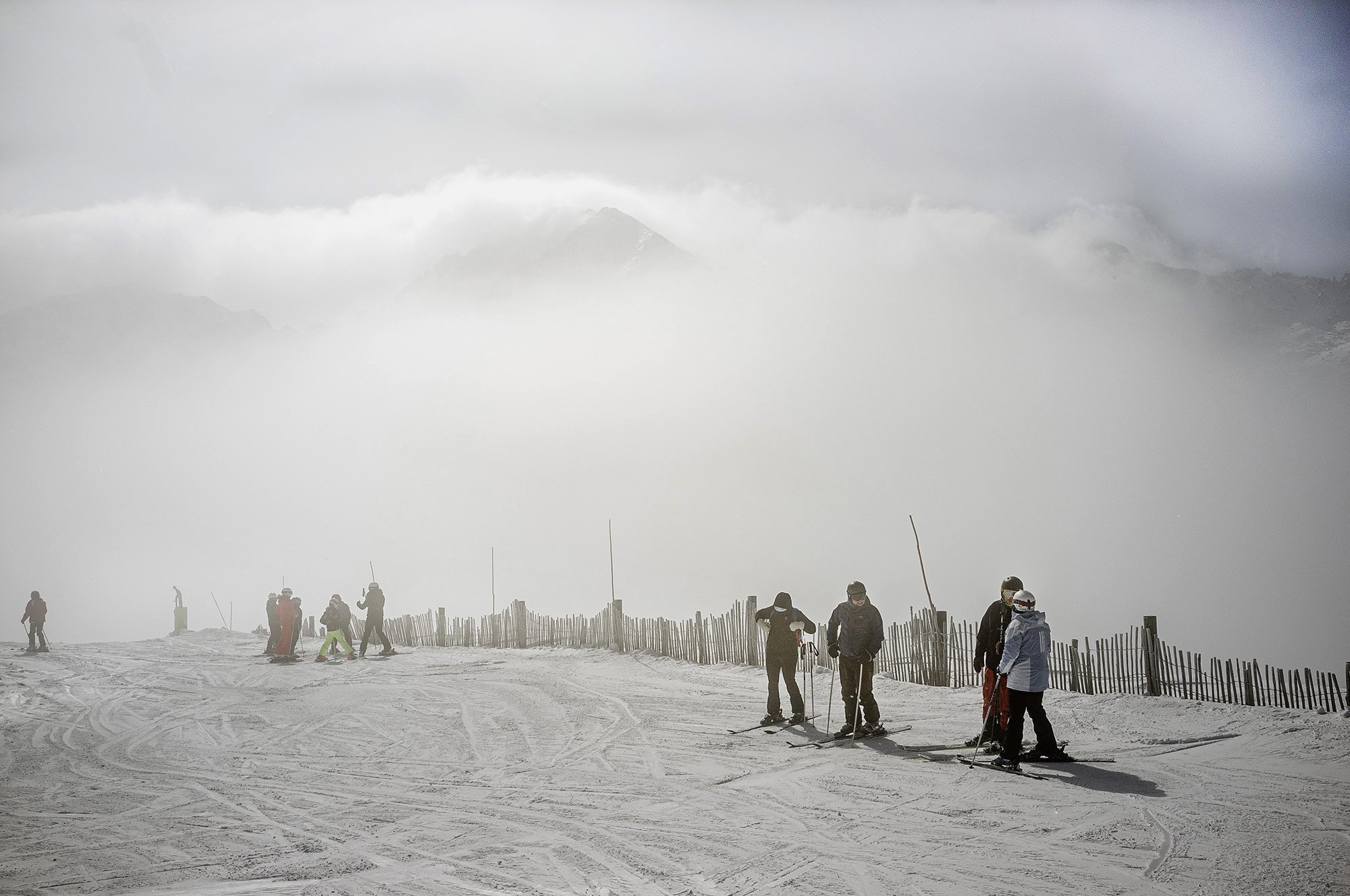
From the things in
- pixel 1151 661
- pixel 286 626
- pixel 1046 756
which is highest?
pixel 286 626

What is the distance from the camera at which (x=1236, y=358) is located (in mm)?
134875

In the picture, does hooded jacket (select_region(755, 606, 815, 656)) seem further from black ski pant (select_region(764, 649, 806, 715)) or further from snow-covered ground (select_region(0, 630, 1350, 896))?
snow-covered ground (select_region(0, 630, 1350, 896))

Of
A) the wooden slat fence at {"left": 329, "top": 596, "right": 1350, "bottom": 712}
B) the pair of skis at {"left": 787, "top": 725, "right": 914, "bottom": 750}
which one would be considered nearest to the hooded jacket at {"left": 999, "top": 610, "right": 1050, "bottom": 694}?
the pair of skis at {"left": 787, "top": 725, "right": 914, "bottom": 750}

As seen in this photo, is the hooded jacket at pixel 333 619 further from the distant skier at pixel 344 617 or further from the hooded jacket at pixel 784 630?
the hooded jacket at pixel 784 630

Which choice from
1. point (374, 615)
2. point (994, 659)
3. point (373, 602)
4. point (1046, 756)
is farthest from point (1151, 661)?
point (374, 615)

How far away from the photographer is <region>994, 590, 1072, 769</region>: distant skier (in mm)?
8734

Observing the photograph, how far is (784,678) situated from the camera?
37.8 feet

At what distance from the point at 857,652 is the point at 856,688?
44 cm

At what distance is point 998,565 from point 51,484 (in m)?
125

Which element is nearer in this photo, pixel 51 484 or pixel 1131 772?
pixel 1131 772

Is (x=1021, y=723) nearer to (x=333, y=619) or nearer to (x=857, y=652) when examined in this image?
(x=857, y=652)

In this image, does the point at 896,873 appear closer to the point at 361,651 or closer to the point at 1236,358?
the point at 361,651

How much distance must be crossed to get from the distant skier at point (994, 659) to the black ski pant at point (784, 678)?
2.32 m

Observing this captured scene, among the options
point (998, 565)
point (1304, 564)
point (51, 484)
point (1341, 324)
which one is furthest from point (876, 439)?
point (51, 484)
